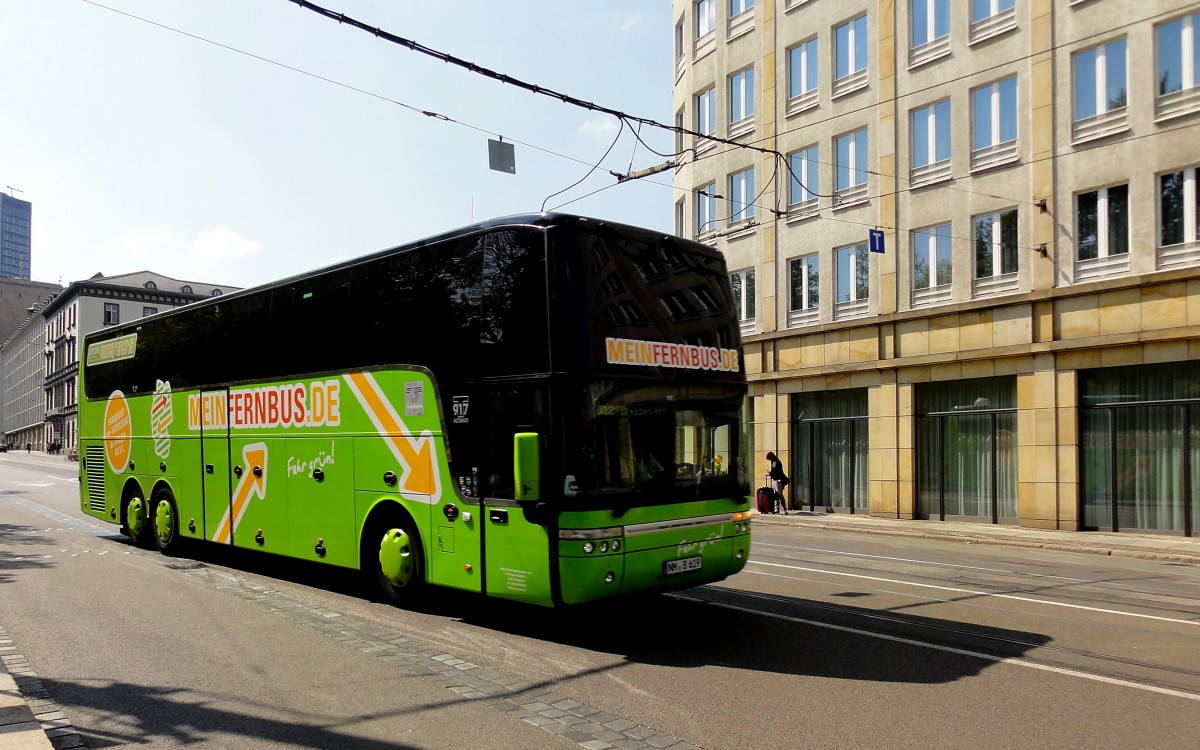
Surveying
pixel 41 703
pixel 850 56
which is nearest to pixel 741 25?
pixel 850 56

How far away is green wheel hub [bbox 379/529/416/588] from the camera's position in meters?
9.65

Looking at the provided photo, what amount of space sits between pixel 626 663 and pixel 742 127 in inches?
1030

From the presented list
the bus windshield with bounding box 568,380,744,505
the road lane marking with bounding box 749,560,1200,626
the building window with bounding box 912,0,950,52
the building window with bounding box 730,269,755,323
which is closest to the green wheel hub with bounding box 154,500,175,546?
the road lane marking with bounding box 749,560,1200,626

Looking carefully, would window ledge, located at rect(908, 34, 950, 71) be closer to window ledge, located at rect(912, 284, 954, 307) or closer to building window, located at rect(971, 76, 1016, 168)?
building window, located at rect(971, 76, 1016, 168)

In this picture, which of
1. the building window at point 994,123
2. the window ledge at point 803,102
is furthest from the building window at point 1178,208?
the window ledge at point 803,102

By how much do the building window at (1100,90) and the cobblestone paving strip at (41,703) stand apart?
71.8 feet

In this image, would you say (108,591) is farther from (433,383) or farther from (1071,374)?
(1071,374)

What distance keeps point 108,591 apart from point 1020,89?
2168 centimetres

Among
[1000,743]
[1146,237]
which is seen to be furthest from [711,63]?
[1000,743]

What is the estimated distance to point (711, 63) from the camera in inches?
1280

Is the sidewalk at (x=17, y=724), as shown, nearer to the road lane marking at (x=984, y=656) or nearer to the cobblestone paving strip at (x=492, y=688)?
the cobblestone paving strip at (x=492, y=688)

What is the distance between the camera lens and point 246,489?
41.2 ft

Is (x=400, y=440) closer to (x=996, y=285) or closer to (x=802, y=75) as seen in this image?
(x=996, y=285)

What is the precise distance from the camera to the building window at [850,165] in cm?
2655
